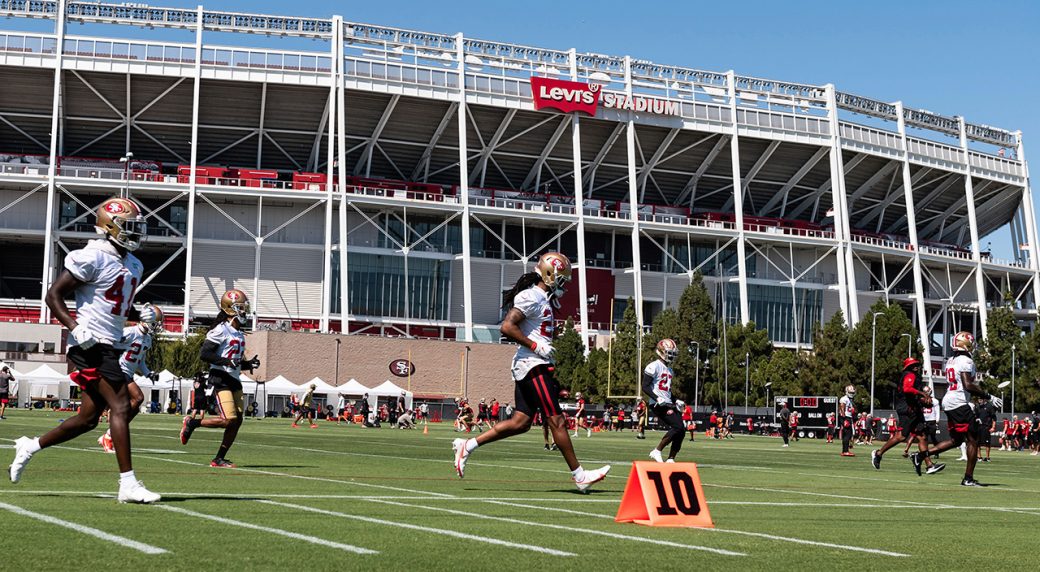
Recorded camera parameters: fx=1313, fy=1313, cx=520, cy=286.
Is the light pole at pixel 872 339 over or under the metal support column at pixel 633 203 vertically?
under

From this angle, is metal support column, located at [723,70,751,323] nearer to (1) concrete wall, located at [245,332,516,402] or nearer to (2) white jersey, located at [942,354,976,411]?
(1) concrete wall, located at [245,332,516,402]

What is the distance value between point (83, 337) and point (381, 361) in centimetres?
8204

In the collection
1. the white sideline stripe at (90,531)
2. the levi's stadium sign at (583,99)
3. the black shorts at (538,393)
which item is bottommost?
the white sideline stripe at (90,531)

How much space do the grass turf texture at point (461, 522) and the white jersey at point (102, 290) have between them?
1370 millimetres

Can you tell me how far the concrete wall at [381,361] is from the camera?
87812 mm

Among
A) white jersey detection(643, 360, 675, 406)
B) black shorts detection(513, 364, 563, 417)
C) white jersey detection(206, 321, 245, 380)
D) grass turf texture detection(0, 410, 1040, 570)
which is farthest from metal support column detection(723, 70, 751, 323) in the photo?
black shorts detection(513, 364, 563, 417)

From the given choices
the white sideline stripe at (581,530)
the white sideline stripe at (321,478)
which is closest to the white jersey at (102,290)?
the white sideline stripe at (581,530)

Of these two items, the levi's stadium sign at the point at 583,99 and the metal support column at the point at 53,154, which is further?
the levi's stadium sign at the point at 583,99

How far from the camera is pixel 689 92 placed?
334ft

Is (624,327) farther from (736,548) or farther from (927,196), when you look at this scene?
(736,548)

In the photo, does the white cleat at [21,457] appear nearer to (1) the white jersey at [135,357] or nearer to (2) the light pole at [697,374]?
(1) the white jersey at [135,357]

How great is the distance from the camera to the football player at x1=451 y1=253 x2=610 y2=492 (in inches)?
523

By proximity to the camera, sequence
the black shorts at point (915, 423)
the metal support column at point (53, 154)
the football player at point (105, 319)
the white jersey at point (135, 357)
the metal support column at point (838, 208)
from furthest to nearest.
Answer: the metal support column at point (838, 208), the metal support column at point (53, 154), the black shorts at point (915, 423), the white jersey at point (135, 357), the football player at point (105, 319)

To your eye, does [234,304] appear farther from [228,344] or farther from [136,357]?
[136,357]
